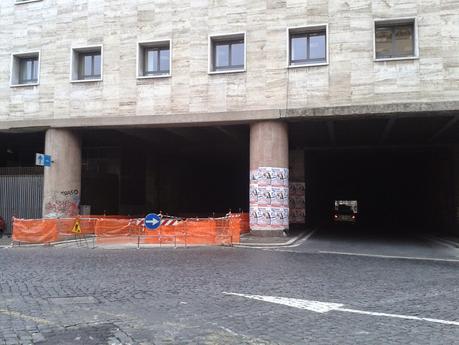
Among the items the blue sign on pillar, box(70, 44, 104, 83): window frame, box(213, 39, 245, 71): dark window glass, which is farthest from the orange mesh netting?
box(213, 39, 245, 71): dark window glass

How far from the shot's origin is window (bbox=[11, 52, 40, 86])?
24609 mm

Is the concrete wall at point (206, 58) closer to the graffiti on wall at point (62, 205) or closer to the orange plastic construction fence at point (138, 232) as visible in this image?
the graffiti on wall at point (62, 205)

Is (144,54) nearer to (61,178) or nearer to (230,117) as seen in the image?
(230,117)

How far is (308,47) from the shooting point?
68.5 feet

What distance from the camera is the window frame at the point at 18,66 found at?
79.0 feet

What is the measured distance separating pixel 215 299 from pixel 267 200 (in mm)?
12639

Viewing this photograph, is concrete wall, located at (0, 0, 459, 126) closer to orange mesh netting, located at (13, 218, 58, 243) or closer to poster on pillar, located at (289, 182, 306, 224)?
orange mesh netting, located at (13, 218, 58, 243)

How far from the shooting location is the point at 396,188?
4656cm

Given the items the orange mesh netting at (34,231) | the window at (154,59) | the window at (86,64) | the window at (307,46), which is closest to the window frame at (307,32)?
the window at (307,46)

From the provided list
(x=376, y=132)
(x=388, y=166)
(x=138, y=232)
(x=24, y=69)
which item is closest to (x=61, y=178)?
(x=24, y=69)

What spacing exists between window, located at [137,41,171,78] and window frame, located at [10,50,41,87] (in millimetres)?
5199

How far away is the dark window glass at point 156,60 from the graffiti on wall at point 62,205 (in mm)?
6649

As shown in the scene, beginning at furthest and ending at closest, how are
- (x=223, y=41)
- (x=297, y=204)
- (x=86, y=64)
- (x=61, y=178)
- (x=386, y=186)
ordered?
1. (x=386, y=186)
2. (x=297, y=204)
3. (x=86, y=64)
4. (x=61, y=178)
5. (x=223, y=41)

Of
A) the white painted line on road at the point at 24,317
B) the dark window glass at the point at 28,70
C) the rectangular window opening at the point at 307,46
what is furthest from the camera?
the dark window glass at the point at 28,70
